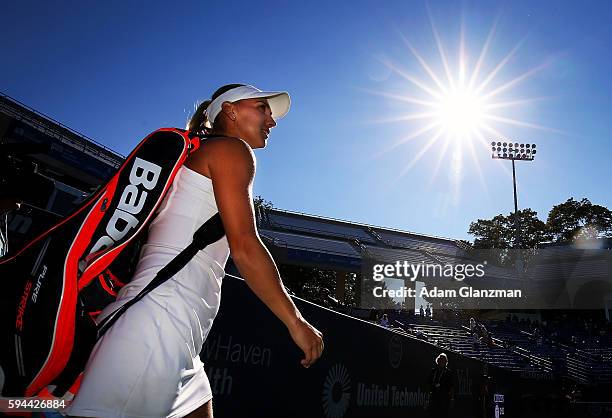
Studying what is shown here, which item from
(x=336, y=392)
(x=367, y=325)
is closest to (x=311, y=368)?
(x=336, y=392)

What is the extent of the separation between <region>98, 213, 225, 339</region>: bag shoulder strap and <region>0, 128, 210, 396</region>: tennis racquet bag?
2.3 inches

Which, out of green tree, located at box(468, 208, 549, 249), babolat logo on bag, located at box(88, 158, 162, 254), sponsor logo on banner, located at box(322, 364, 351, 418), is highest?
green tree, located at box(468, 208, 549, 249)

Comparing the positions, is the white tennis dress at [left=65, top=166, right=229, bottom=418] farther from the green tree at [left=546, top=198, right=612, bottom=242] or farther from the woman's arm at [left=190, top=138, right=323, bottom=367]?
the green tree at [left=546, top=198, right=612, bottom=242]

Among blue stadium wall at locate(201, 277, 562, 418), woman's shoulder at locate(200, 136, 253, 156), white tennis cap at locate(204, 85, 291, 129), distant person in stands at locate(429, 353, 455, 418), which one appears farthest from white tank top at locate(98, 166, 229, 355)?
distant person in stands at locate(429, 353, 455, 418)

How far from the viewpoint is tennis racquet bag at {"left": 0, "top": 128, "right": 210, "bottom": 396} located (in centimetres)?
133

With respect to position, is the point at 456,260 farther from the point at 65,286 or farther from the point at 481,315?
the point at 65,286

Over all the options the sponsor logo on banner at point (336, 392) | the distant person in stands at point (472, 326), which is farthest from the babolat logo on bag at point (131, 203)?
the distant person in stands at point (472, 326)

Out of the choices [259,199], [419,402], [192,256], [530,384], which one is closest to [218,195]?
[192,256]

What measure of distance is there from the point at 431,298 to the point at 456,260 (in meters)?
4.71

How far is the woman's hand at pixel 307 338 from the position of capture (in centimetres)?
159

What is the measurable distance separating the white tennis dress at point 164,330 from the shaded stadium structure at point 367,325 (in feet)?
1.34

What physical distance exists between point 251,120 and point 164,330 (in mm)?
918

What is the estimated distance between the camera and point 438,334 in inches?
1069

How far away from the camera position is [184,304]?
5.06ft
